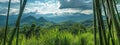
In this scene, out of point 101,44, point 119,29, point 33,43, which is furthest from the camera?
point 33,43

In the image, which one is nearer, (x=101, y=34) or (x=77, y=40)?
(x=101, y=34)

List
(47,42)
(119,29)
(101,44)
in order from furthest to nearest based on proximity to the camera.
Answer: (47,42) → (101,44) → (119,29)

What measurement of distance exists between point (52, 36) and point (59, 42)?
111 mm

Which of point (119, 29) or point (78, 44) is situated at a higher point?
point (119, 29)

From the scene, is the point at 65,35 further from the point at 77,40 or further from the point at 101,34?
the point at 101,34

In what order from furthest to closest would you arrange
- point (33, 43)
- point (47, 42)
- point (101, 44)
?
point (47, 42) < point (33, 43) < point (101, 44)

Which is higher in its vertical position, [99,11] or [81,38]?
[99,11]

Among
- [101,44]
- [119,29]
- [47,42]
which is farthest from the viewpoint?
[47,42]

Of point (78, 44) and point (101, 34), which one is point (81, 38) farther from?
point (101, 34)

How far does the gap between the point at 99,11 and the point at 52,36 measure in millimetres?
1687

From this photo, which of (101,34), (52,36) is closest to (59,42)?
(52,36)

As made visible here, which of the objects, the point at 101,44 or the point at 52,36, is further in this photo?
the point at 52,36

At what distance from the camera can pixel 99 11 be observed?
0.65 metres

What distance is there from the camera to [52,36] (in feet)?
7.63
